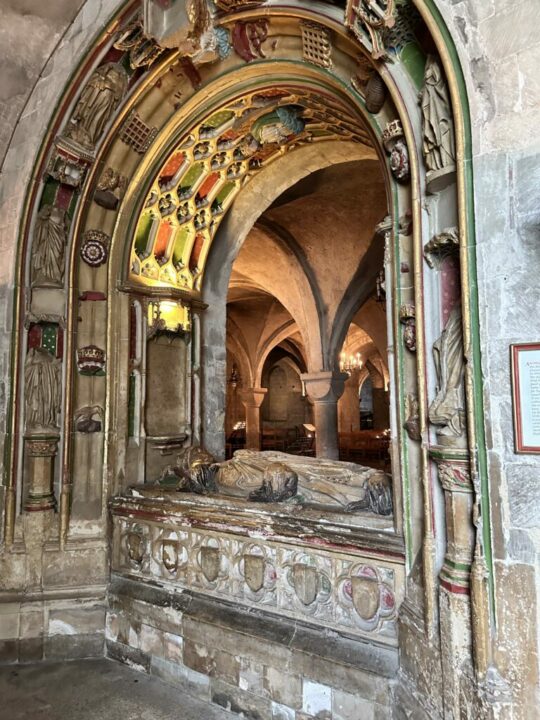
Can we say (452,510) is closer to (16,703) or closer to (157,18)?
(16,703)

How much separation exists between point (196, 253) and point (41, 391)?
217 centimetres

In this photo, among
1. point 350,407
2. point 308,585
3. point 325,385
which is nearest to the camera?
point 308,585

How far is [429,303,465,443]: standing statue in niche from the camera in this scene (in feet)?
9.00

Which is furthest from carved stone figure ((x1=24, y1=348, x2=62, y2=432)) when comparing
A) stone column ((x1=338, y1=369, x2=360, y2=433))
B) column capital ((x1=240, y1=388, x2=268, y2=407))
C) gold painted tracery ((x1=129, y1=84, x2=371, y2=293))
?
stone column ((x1=338, y1=369, x2=360, y2=433))

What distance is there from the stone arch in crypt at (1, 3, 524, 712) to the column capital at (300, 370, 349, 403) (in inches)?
179

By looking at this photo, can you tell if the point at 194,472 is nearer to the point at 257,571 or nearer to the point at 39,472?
the point at 257,571

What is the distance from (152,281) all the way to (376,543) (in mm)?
3397

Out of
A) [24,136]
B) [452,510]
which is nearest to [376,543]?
[452,510]

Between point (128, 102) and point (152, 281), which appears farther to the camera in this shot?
point (152, 281)

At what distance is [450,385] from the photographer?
2795 millimetres

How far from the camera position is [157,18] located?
4.12 meters

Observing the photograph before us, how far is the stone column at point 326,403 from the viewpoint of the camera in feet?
33.6

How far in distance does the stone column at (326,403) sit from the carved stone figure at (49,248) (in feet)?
20.3

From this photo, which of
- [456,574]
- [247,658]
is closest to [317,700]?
[247,658]
